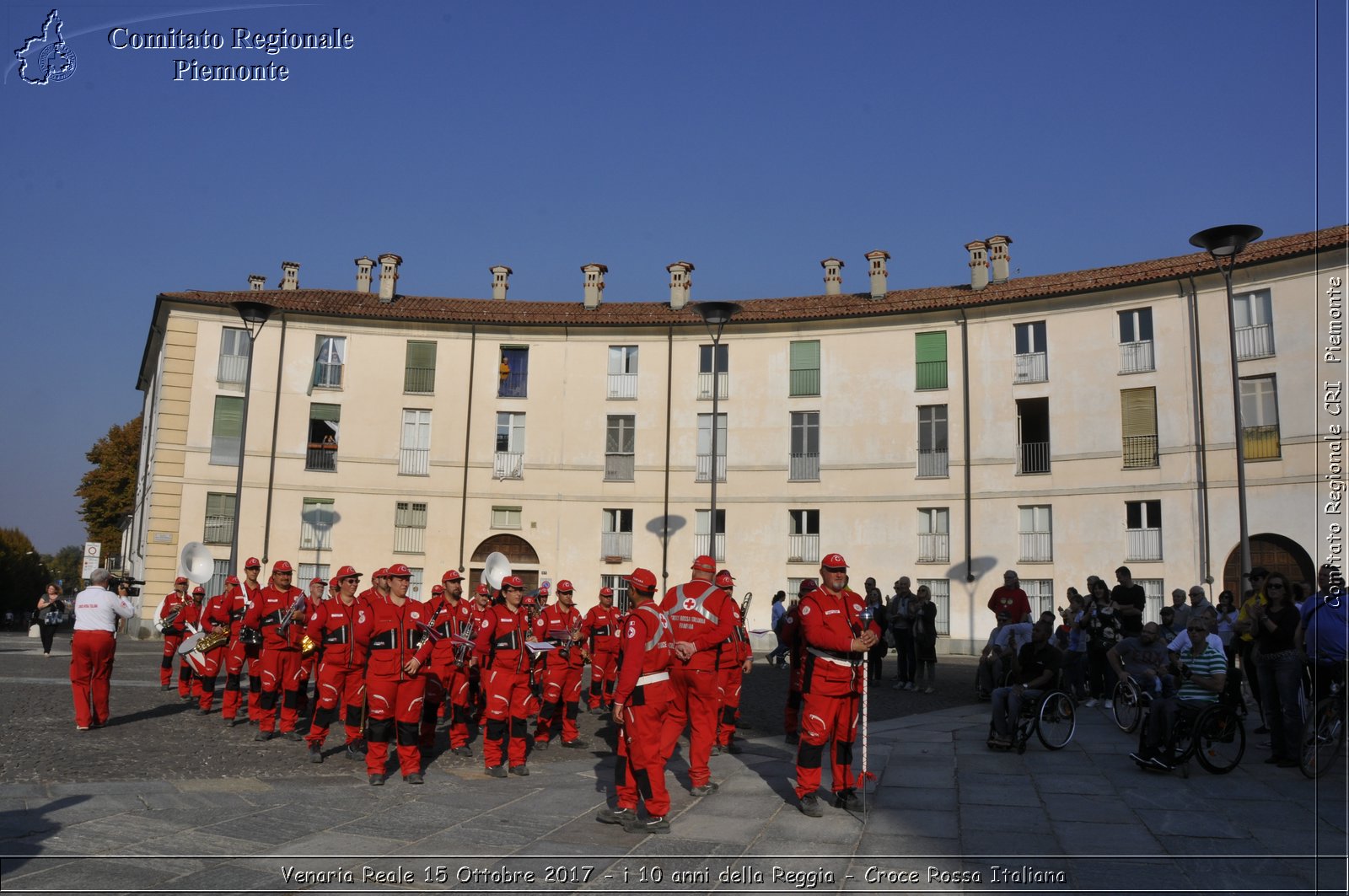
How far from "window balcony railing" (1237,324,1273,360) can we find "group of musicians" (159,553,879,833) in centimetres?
2274

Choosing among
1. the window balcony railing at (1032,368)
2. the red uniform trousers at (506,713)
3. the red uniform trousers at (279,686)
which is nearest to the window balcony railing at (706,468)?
the window balcony railing at (1032,368)

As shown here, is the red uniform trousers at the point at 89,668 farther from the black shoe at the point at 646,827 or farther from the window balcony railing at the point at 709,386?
the window balcony railing at the point at 709,386

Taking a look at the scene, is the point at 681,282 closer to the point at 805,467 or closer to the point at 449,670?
the point at 805,467

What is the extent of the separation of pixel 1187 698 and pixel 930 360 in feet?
82.0

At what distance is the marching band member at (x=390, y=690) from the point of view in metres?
10.1

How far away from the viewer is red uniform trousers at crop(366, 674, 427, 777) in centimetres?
1007

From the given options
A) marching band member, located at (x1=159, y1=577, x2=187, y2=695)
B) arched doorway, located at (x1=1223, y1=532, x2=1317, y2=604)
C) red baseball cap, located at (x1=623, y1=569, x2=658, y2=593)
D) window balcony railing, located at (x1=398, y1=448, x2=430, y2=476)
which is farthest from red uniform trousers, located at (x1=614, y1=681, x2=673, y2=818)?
window balcony railing, located at (x1=398, y1=448, x2=430, y2=476)

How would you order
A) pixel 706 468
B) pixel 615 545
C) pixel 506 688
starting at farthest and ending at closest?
pixel 706 468, pixel 615 545, pixel 506 688

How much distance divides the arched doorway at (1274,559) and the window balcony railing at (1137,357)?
5969 mm

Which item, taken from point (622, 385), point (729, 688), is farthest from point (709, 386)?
point (729, 688)

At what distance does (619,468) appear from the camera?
37.4 metres

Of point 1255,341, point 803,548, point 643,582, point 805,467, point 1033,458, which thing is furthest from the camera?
point 805,467

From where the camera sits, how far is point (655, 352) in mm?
38000

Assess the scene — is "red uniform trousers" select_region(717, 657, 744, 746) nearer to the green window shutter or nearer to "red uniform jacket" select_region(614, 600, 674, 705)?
"red uniform jacket" select_region(614, 600, 674, 705)
